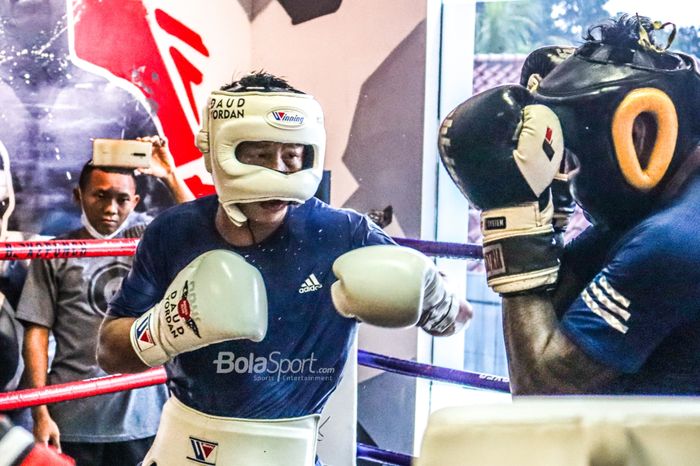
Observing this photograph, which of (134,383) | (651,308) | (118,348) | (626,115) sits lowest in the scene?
(134,383)

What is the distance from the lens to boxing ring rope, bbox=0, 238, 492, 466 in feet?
7.35

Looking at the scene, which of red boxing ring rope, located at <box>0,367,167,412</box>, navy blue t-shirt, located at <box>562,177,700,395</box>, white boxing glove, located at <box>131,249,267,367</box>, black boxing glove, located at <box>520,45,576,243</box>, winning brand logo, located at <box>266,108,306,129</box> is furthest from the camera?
red boxing ring rope, located at <box>0,367,167,412</box>

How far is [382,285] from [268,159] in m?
0.38

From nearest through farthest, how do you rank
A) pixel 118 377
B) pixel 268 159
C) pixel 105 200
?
pixel 268 159, pixel 118 377, pixel 105 200

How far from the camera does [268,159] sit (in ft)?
5.67

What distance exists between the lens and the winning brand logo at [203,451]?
170cm

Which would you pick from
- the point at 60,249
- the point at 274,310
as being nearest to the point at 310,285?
the point at 274,310

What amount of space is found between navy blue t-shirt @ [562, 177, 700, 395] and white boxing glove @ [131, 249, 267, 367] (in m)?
0.58

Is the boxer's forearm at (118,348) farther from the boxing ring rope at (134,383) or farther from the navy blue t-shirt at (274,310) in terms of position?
the boxing ring rope at (134,383)

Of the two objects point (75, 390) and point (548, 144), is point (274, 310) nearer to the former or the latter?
point (548, 144)

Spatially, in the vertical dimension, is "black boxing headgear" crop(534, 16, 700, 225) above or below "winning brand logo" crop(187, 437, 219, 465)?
above

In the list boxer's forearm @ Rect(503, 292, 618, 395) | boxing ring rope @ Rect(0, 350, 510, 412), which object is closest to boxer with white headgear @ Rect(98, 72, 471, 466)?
boxer's forearm @ Rect(503, 292, 618, 395)

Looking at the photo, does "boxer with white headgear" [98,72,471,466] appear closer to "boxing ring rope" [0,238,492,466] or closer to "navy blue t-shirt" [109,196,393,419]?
"navy blue t-shirt" [109,196,393,419]

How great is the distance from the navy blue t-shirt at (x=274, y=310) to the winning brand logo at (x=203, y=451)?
63 millimetres
